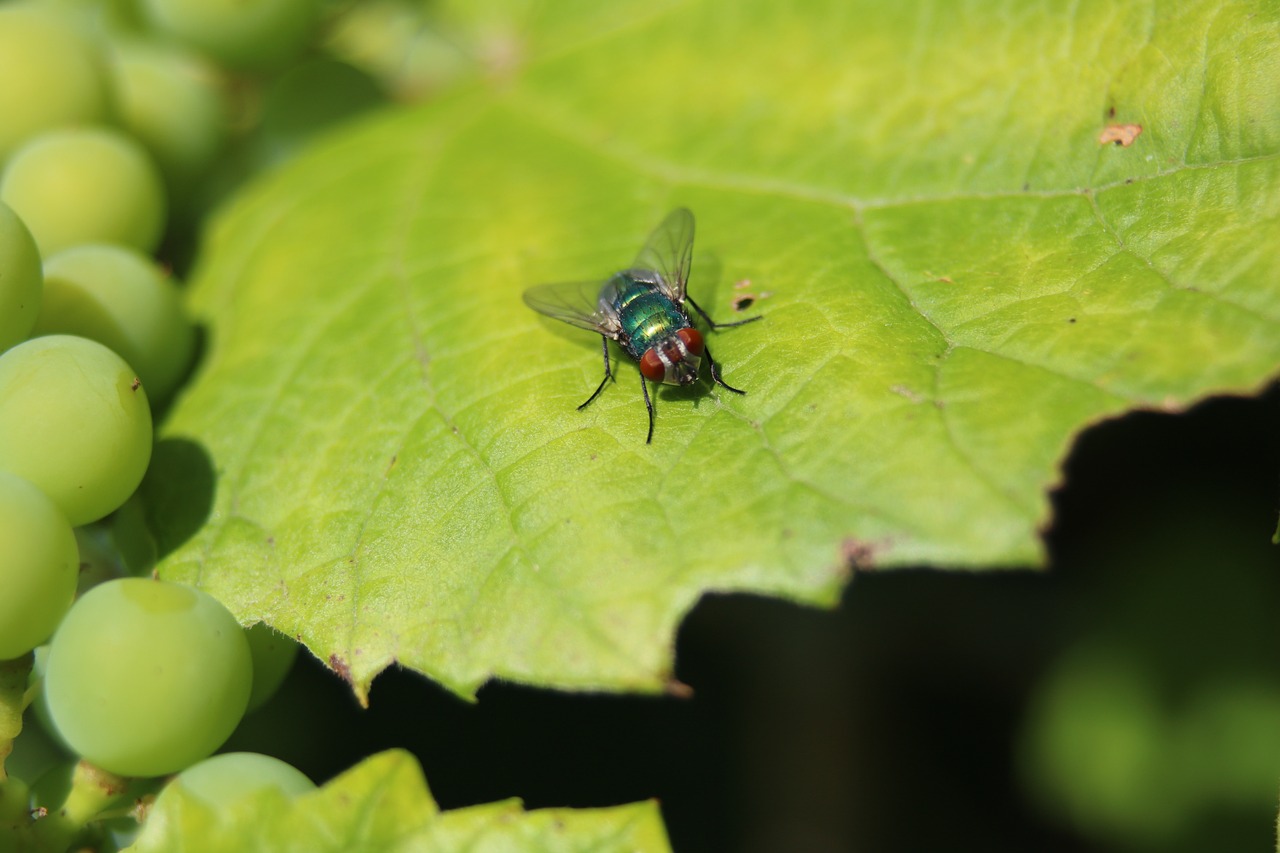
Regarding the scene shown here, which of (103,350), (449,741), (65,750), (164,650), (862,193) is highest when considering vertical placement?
(862,193)

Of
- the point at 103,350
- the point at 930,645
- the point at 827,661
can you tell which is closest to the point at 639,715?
the point at 827,661

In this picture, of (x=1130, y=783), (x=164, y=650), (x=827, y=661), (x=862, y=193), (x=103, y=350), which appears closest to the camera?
(x=164, y=650)

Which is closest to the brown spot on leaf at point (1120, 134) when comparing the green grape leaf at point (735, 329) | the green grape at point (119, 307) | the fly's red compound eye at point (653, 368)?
the green grape leaf at point (735, 329)

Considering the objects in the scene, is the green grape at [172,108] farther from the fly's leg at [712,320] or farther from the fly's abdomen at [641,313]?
the fly's leg at [712,320]

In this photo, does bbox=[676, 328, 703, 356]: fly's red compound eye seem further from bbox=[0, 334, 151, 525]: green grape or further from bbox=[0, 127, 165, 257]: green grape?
bbox=[0, 127, 165, 257]: green grape

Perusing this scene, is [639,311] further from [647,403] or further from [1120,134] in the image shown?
[1120,134]

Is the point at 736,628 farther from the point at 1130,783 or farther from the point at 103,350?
the point at 103,350

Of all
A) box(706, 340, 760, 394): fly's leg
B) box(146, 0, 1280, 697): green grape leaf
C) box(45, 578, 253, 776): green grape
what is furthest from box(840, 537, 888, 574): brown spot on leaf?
box(45, 578, 253, 776): green grape
